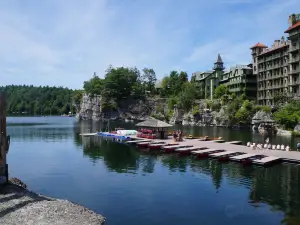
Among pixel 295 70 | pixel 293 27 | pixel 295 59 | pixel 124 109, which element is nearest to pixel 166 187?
pixel 295 70

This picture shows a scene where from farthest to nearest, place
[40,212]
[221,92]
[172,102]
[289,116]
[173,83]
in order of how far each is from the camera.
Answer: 1. [173,83]
2. [172,102]
3. [221,92]
4. [289,116]
5. [40,212]

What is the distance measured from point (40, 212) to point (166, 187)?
12874mm

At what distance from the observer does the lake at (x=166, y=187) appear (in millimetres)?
22391

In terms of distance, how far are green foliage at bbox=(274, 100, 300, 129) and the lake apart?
157 ft

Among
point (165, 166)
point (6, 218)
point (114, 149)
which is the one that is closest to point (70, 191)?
point (6, 218)

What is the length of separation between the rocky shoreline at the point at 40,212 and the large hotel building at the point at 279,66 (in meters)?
85.2

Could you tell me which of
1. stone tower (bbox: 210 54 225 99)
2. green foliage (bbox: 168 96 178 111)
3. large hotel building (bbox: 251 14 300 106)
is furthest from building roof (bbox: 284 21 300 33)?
green foliage (bbox: 168 96 178 111)

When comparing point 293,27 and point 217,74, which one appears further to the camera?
point 217,74

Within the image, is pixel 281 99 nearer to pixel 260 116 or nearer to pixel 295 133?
pixel 260 116

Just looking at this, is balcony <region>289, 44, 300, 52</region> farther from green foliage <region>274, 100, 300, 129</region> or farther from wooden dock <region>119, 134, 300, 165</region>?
wooden dock <region>119, 134, 300, 165</region>

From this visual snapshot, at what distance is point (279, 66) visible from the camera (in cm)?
10181

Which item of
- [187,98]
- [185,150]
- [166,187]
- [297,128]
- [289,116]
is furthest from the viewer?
[187,98]

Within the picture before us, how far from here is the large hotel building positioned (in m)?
93.0

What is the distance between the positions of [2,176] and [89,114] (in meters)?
146
